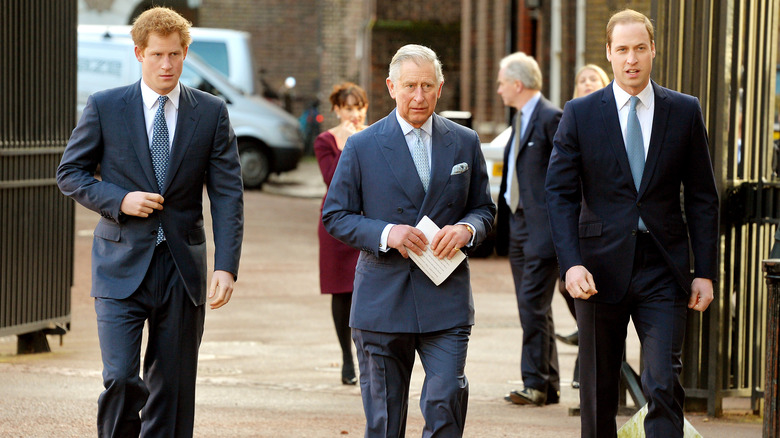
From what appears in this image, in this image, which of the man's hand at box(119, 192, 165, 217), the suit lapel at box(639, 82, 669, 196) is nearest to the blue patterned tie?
the man's hand at box(119, 192, 165, 217)

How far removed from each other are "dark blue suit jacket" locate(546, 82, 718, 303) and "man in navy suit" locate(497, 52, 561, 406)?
7.61 ft

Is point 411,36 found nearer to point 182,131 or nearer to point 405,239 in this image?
point 182,131

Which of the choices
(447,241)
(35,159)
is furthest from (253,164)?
(447,241)

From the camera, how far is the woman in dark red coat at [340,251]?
760 cm

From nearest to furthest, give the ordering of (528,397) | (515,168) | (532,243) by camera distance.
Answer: (528,397) → (532,243) → (515,168)

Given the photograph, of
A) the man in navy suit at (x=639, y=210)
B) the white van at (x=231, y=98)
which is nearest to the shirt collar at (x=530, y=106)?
the man in navy suit at (x=639, y=210)

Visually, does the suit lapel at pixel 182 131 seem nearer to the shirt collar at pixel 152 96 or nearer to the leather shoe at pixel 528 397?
the shirt collar at pixel 152 96

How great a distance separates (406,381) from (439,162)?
0.84 meters

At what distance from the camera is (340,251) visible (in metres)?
7.62

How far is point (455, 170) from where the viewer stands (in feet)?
15.6

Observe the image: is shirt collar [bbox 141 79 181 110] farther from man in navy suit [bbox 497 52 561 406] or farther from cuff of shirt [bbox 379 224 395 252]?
man in navy suit [bbox 497 52 561 406]

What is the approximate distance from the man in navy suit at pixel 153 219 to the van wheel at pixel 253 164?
670 inches

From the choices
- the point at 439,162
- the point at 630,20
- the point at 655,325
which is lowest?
the point at 655,325

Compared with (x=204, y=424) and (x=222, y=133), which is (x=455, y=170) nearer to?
(x=222, y=133)
